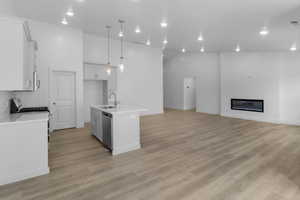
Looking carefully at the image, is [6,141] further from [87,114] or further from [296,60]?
[296,60]

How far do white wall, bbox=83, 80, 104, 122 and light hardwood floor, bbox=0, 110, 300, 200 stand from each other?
2.19m

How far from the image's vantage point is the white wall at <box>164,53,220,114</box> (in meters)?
9.03

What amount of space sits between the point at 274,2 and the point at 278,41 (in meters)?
2.86

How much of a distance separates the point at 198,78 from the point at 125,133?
702 centimetres

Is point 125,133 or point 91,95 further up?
point 91,95

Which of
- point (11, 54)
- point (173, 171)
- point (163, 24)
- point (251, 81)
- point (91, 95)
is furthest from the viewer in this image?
point (251, 81)

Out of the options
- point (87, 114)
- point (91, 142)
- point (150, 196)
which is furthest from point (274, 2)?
point (87, 114)

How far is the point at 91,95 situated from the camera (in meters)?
6.92

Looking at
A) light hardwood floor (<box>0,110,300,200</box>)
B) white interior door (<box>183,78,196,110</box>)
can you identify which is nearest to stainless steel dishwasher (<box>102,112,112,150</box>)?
light hardwood floor (<box>0,110,300,200</box>)

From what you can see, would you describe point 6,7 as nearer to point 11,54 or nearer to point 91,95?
point 11,54

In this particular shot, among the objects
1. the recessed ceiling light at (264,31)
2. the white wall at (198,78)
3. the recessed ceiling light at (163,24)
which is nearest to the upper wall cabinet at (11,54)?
the recessed ceiling light at (163,24)

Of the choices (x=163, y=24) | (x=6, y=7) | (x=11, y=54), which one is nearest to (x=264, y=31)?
(x=163, y=24)

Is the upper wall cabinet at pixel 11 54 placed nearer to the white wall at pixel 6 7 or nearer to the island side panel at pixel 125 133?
the white wall at pixel 6 7

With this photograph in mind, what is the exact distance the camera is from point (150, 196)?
2.18 m
